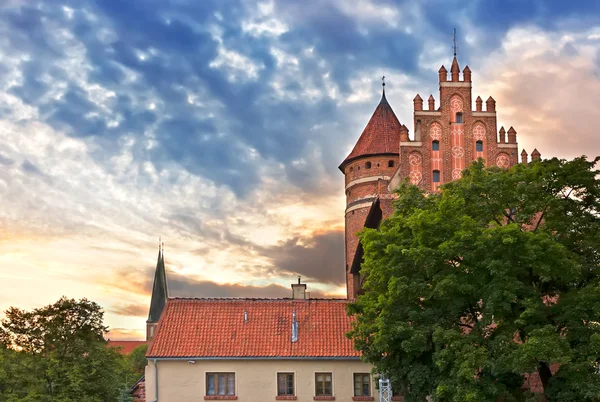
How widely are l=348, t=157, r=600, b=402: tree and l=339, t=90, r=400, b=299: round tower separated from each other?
26.6 meters

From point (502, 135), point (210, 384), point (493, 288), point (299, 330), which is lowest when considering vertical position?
point (210, 384)

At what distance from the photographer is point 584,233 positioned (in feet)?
77.7

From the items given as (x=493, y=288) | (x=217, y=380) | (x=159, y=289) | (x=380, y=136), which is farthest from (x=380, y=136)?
(x=159, y=289)

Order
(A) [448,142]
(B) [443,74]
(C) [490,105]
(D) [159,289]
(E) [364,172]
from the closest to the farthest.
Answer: (A) [448,142] < (C) [490,105] < (B) [443,74] < (E) [364,172] < (D) [159,289]

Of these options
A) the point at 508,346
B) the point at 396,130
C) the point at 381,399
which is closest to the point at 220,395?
the point at 381,399

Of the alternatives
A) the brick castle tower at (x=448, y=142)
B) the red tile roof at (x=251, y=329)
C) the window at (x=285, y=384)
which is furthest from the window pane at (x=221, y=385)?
the brick castle tower at (x=448, y=142)

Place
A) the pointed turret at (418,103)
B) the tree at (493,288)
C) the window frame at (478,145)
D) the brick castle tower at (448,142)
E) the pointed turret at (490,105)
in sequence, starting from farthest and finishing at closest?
the pointed turret at (490,105), the pointed turret at (418,103), the window frame at (478,145), the brick castle tower at (448,142), the tree at (493,288)

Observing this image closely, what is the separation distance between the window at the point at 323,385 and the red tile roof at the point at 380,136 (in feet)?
78.8

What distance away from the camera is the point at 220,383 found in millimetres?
33625

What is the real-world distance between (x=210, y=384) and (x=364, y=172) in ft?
82.7

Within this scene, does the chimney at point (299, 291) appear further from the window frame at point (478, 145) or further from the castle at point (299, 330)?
the window frame at point (478, 145)

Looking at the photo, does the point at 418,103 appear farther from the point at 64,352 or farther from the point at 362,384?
the point at 64,352

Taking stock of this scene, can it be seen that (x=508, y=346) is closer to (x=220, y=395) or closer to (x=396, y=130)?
(x=220, y=395)

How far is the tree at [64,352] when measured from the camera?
3253 cm
